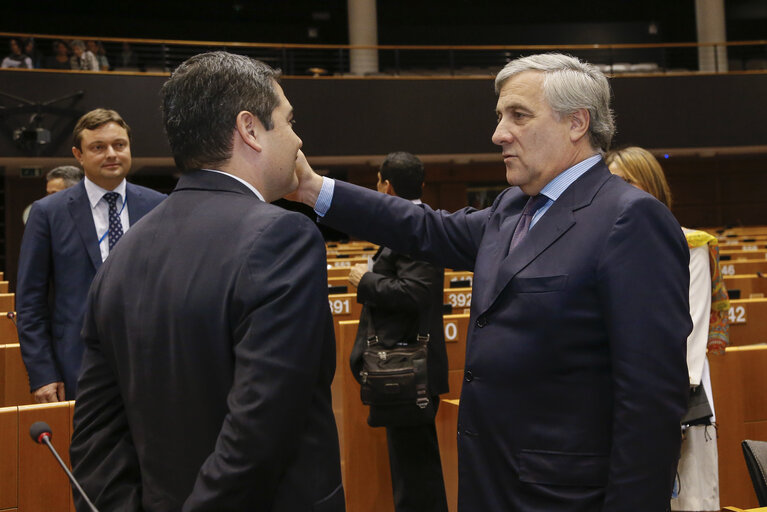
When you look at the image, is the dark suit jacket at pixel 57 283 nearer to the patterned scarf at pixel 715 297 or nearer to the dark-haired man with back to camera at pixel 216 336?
the dark-haired man with back to camera at pixel 216 336

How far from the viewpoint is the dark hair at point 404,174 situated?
2.88 m

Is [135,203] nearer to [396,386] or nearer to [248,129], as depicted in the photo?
[396,386]

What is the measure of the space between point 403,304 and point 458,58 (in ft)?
48.4

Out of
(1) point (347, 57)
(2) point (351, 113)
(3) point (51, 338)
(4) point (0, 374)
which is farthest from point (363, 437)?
(1) point (347, 57)

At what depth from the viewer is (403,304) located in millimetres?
2754

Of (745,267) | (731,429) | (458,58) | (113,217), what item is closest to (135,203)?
(113,217)

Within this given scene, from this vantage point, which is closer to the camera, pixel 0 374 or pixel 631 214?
pixel 631 214

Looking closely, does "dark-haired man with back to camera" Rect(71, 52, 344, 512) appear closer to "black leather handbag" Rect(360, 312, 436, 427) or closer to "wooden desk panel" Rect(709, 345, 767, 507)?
"black leather handbag" Rect(360, 312, 436, 427)

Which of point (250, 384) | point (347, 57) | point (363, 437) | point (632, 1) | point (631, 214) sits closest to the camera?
point (250, 384)

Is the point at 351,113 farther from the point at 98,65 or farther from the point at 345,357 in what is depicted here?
the point at 345,357

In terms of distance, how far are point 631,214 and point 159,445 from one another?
962mm

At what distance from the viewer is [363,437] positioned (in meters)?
3.39

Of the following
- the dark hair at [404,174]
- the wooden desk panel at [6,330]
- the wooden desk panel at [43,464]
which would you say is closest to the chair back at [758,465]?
the dark hair at [404,174]

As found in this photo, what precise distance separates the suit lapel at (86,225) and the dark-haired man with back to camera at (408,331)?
0.93 meters
